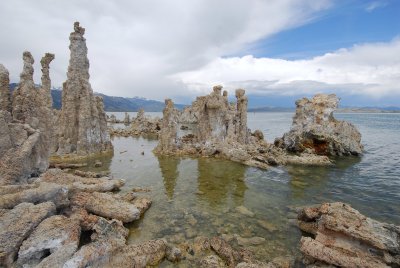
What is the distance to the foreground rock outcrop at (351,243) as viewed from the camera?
36.7 ft

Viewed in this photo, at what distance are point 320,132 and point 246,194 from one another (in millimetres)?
27038

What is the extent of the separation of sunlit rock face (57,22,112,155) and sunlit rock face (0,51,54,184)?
13.5 metres

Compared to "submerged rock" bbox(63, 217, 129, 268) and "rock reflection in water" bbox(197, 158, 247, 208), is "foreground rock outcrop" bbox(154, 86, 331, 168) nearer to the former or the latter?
"rock reflection in water" bbox(197, 158, 247, 208)

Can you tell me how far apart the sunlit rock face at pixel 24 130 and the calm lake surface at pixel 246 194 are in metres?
8.06

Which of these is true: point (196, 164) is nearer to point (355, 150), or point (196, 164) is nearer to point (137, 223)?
point (137, 223)

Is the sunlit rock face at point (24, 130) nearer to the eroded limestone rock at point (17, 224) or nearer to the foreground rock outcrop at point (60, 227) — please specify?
the foreground rock outcrop at point (60, 227)

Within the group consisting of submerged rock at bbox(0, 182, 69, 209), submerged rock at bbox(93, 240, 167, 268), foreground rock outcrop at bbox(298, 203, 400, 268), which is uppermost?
submerged rock at bbox(0, 182, 69, 209)

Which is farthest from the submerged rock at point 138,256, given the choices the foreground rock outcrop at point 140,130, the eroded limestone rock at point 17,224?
the foreground rock outcrop at point 140,130

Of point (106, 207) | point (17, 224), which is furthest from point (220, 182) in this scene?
point (17, 224)

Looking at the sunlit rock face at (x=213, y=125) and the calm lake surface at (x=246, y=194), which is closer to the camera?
the calm lake surface at (x=246, y=194)

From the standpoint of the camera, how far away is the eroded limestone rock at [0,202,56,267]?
1069 cm

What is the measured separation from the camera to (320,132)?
44719mm

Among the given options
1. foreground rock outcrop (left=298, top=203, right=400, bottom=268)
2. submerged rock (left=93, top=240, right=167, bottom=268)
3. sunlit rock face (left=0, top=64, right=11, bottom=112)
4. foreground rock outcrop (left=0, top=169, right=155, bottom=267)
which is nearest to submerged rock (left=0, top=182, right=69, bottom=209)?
foreground rock outcrop (left=0, top=169, right=155, bottom=267)

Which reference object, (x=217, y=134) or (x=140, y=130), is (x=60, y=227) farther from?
(x=140, y=130)
